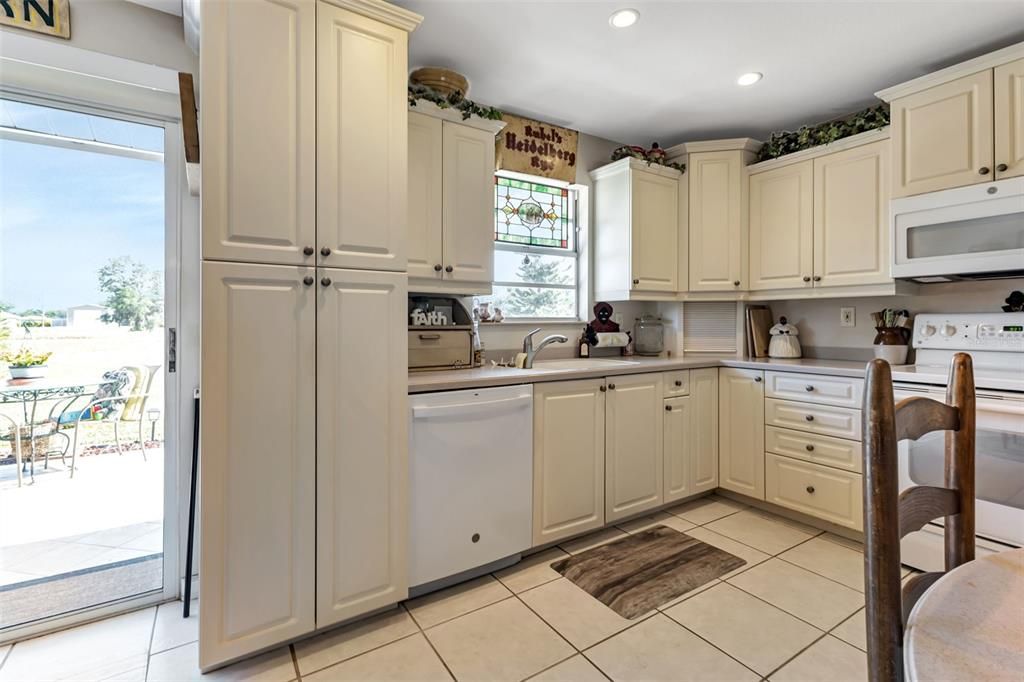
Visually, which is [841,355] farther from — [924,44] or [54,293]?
[54,293]

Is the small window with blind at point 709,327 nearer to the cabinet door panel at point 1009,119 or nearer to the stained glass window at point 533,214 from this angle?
the stained glass window at point 533,214

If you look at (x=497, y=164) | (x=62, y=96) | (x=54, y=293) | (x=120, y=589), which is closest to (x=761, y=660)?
(x=120, y=589)

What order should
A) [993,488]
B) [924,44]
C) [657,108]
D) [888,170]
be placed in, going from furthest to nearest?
[657,108], [888,170], [924,44], [993,488]

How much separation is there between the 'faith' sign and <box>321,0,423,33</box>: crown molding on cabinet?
1.00 metres

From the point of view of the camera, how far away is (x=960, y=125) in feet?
7.63

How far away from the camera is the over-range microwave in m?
2.20

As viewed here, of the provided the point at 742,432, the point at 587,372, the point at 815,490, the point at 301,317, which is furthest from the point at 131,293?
the point at 815,490

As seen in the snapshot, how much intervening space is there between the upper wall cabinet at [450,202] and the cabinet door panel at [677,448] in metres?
1.36

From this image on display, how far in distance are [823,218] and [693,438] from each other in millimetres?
1584

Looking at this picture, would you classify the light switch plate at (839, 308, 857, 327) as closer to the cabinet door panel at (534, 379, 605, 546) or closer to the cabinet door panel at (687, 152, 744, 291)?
the cabinet door panel at (687, 152, 744, 291)

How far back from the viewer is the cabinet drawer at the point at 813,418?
2.55m

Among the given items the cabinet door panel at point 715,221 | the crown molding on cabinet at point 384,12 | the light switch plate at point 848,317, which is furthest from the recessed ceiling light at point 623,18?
the light switch plate at point 848,317

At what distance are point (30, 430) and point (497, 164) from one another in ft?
8.52

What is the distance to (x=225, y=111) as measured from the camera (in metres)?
1.55
